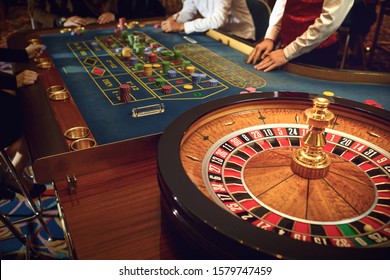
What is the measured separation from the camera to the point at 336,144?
4.09 feet

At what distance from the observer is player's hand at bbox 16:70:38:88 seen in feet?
6.16

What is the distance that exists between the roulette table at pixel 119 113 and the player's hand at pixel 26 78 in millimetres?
57

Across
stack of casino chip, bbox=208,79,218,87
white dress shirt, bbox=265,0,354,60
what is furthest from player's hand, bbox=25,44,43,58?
white dress shirt, bbox=265,0,354,60

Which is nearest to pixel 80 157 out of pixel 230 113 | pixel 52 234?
pixel 230 113

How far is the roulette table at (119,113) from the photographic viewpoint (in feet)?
3.33

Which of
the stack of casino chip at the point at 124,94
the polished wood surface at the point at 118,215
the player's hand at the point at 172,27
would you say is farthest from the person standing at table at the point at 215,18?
the polished wood surface at the point at 118,215

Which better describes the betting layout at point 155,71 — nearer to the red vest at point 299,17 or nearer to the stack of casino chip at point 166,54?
the stack of casino chip at point 166,54

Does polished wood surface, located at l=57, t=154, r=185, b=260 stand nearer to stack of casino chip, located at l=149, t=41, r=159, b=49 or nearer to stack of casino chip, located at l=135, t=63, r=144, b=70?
stack of casino chip, located at l=135, t=63, r=144, b=70

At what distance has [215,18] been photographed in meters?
3.24

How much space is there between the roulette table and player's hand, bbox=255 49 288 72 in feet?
0.18

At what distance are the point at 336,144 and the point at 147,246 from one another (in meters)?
0.74

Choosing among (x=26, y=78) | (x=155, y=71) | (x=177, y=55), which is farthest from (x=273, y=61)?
(x=26, y=78)

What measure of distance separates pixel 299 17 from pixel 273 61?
550 millimetres
